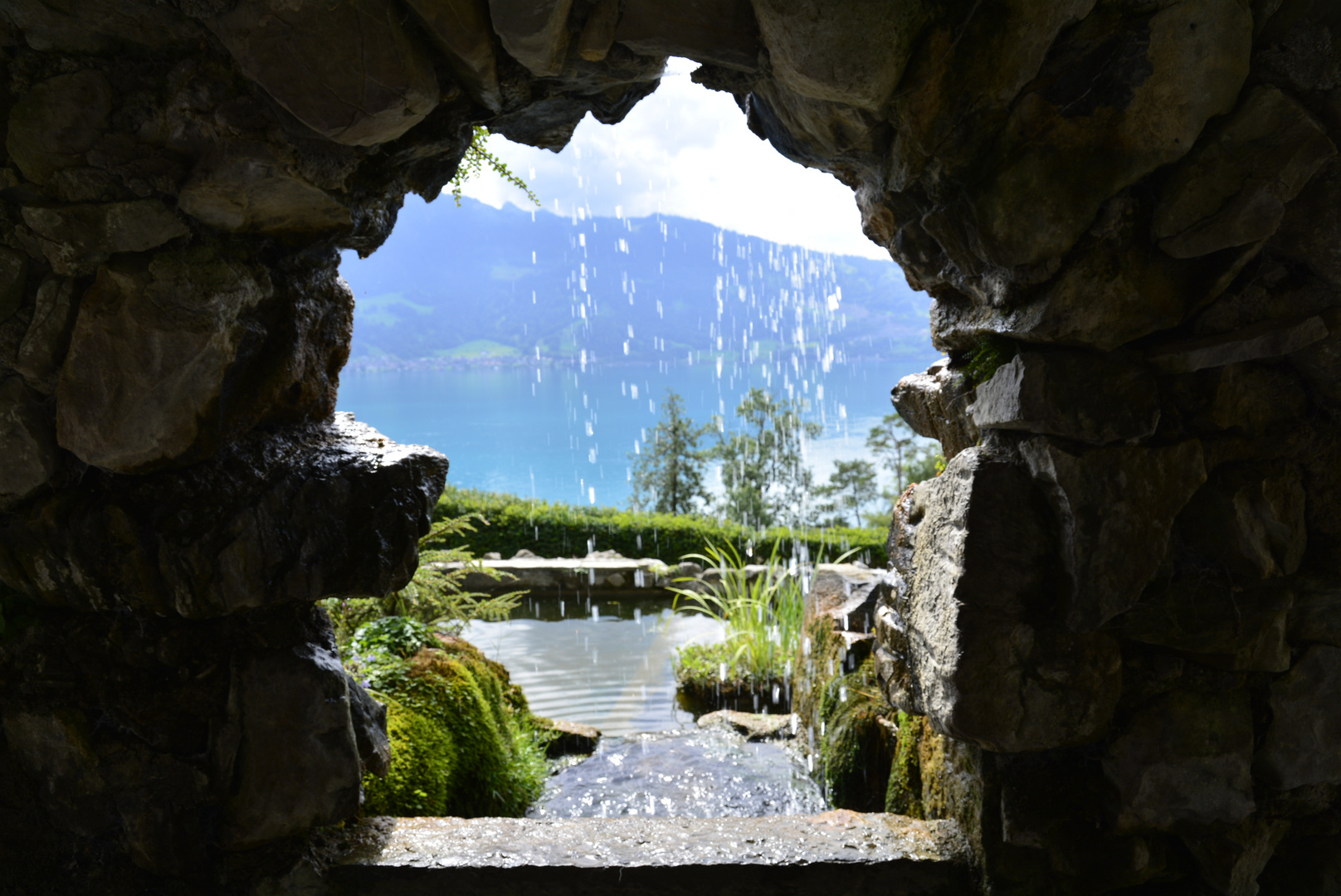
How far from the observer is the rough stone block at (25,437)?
1510 millimetres

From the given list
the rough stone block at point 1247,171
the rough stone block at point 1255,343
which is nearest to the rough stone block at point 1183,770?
the rough stone block at point 1255,343

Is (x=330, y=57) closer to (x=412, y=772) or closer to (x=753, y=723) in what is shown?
(x=412, y=772)

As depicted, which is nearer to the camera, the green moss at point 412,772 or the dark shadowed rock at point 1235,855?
the dark shadowed rock at point 1235,855

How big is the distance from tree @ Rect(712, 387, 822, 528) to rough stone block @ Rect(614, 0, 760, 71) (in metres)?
10.3

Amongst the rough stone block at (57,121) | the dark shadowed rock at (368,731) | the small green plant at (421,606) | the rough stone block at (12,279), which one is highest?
the rough stone block at (57,121)

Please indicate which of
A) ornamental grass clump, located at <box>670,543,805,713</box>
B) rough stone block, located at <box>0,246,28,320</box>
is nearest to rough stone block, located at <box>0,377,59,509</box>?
rough stone block, located at <box>0,246,28,320</box>

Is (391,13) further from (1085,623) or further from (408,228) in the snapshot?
(408,228)

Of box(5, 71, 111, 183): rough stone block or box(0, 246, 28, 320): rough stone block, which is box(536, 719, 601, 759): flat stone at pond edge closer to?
box(0, 246, 28, 320): rough stone block

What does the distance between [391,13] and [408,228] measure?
119 metres

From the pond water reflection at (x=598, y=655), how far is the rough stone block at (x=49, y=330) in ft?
8.11

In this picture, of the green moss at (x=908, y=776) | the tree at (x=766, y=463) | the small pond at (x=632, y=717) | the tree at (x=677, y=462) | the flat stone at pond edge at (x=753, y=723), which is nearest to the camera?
the green moss at (x=908, y=776)

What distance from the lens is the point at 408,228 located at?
109875 mm

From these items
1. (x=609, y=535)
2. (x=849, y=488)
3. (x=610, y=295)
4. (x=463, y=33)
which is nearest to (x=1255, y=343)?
(x=463, y=33)

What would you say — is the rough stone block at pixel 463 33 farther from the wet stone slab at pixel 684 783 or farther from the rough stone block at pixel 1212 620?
the wet stone slab at pixel 684 783
